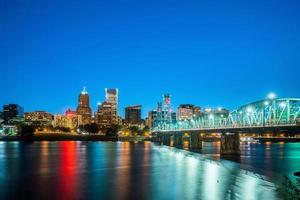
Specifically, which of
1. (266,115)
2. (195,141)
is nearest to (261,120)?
(266,115)

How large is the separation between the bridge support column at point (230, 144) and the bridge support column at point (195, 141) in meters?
52.7

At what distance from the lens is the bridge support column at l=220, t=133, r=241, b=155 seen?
122812 mm

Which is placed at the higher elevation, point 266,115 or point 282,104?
point 282,104

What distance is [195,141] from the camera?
184 metres

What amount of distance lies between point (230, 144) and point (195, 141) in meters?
59.3

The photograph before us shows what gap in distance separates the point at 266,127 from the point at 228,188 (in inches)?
2013

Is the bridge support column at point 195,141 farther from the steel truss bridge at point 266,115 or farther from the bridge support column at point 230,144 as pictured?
the bridge support column at point 230,144

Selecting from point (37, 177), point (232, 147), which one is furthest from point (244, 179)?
point (232, 147)

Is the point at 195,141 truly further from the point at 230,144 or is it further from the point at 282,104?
the point at 282,104

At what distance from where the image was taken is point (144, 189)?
51.8 m

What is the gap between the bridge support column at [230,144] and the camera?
122812 mm

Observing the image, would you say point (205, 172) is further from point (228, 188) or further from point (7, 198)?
point (7, 198)

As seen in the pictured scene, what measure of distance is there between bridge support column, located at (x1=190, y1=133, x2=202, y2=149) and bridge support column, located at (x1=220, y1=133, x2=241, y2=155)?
52.7 m

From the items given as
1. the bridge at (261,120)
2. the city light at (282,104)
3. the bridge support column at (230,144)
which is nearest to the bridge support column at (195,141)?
the bridge at (261,120)
